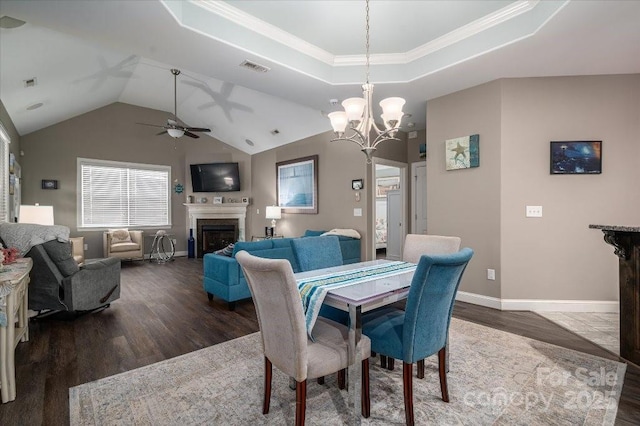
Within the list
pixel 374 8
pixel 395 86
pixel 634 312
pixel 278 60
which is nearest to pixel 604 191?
pixel 634 312

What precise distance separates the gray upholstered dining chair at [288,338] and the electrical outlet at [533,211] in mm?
2876

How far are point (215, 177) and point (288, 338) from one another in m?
7.16

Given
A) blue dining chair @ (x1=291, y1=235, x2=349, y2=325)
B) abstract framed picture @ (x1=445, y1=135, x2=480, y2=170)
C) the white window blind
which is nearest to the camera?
blue dining chair @ (x1=291, y1=235, x2=349, y2=325)

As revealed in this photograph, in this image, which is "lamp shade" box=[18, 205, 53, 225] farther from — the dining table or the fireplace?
the fireplace

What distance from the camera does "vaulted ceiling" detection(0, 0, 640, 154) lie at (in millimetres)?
2469

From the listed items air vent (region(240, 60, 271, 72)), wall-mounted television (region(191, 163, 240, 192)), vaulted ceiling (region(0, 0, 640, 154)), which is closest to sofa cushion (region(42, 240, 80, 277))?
vaulted ceiling (region(0, 0, 640, 154))

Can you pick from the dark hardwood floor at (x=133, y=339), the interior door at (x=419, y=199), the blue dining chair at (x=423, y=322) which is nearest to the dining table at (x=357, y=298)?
the blue dining chair at (x=423, y=322)

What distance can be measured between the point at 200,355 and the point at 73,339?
1.33 meters

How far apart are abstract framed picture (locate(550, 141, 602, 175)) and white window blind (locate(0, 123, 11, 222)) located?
22.2 ft

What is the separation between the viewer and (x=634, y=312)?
2221 mm

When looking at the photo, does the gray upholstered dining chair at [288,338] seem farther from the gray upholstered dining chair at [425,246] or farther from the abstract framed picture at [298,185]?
the abstract framed picture at [298,185]

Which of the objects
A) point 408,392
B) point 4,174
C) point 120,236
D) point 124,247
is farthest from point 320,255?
point 120,236

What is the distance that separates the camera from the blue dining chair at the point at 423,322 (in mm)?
1566

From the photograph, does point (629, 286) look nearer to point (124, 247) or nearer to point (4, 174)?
point (4, 174)
